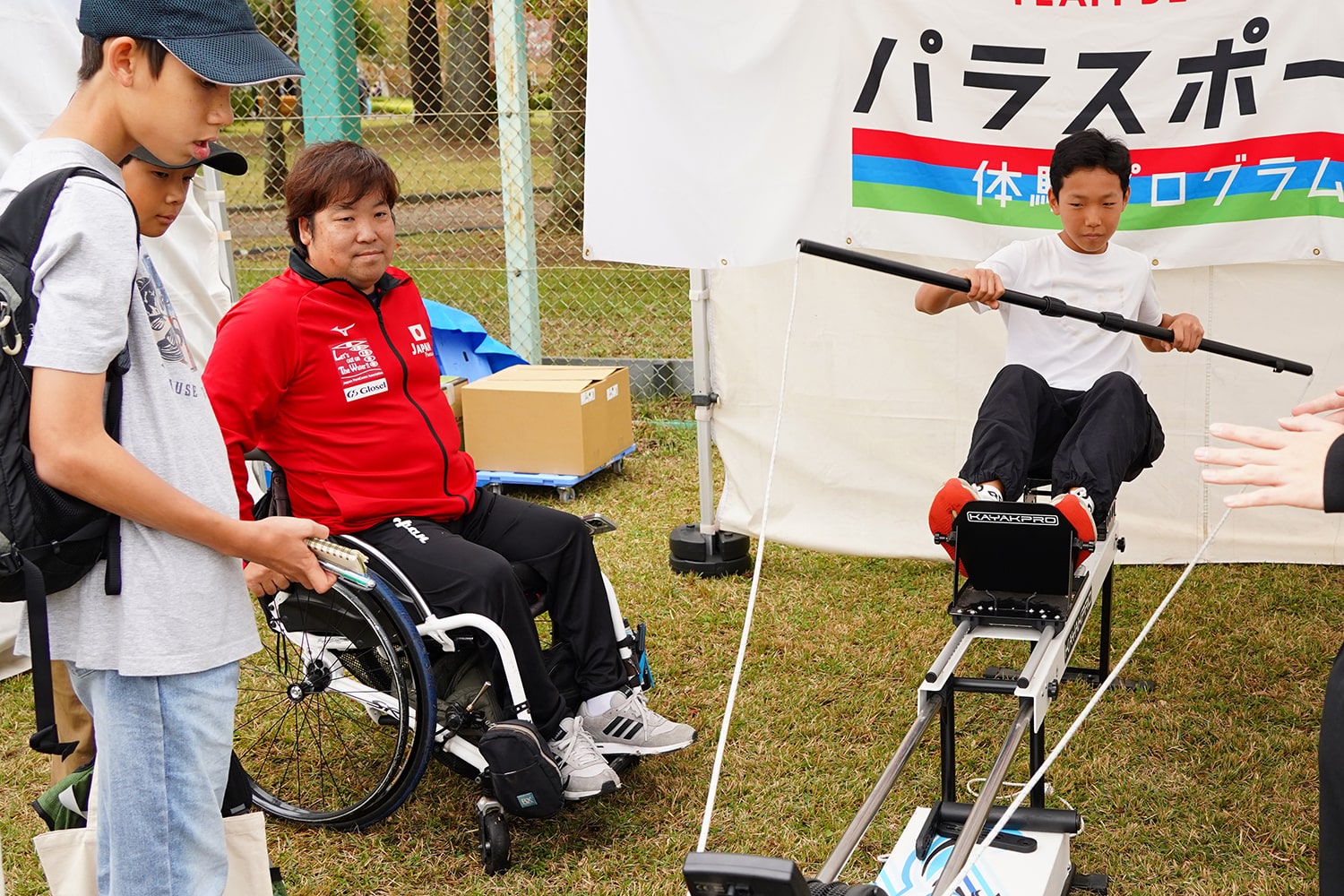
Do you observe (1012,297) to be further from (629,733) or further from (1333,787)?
(1333,787)

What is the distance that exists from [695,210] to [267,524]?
1.95m

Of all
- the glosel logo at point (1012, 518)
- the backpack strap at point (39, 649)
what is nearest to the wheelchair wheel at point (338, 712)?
the backpack strap at point (39, 649)

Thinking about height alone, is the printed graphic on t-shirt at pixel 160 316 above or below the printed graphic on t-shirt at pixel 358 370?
above

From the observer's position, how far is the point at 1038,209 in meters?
3.46

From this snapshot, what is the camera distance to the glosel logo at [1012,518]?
8.25ft

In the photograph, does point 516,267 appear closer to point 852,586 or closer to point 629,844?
point 852,586

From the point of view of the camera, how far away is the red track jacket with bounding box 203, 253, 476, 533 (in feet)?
8.46

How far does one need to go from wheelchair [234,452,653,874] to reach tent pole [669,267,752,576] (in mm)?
1099

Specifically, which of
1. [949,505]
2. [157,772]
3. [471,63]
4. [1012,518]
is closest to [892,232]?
[949,505]

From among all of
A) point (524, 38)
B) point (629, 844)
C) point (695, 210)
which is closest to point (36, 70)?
point (695, 210)

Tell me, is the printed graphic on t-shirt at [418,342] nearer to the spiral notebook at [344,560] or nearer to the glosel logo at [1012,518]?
the spiral notebook at [344,560]

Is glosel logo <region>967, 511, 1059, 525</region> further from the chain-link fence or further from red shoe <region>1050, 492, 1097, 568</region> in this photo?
the chain-link fence

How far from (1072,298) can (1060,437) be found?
0.37 meters

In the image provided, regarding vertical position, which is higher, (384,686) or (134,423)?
(134,423)
